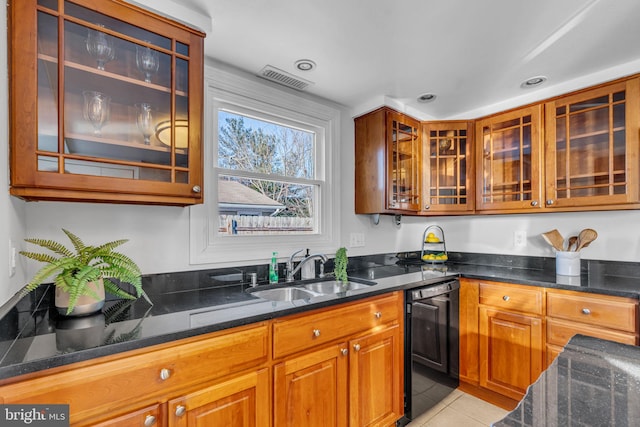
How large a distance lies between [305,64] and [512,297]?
2.10 m

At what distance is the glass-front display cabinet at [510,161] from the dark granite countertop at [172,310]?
0.60 metres

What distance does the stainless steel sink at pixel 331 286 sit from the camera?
212cm

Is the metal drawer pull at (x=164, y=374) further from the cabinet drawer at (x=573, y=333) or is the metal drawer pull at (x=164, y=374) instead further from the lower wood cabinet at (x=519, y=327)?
the cabinet drawer at (x=573, y=333)

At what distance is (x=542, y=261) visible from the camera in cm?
260

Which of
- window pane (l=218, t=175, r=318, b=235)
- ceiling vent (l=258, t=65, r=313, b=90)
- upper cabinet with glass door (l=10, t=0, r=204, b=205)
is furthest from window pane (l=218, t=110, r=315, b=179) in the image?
upper cabinet with glass door (l=10, t=0, r=204, b=205)

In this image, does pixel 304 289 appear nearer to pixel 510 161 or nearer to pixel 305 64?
pixel 305 64

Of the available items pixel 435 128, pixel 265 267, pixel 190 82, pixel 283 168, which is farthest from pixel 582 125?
pixel 190 82

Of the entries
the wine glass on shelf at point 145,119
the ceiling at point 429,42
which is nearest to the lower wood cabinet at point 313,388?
the wine glass on shelf at point 145,119

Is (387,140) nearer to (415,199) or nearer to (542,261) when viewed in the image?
(415,199)

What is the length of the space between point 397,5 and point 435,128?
1.53 m

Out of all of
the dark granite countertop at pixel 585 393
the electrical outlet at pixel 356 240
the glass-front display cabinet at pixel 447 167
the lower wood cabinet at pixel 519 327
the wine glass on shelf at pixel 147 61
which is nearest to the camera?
the dark granite countertop at pixel 585 393

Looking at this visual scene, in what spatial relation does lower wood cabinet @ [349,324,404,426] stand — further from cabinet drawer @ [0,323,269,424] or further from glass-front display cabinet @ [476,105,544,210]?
glass-front display cabinet @ [476,105,544,210]

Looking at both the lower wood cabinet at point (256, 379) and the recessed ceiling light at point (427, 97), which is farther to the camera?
the recessed ceiling light at point (427, 97)

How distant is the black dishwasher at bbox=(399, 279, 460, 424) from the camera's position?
2.02 metres
